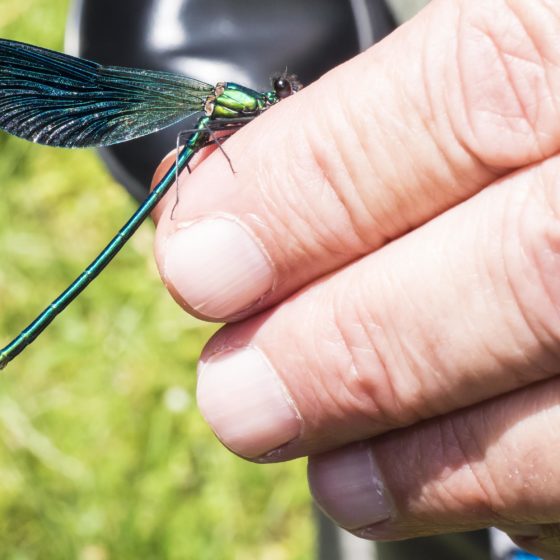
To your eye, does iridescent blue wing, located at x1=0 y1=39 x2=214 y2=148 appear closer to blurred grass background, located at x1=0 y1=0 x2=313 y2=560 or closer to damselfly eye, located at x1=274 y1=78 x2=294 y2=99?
damselfly eye, located at x1=274 y1=78 x2=294 y2=99

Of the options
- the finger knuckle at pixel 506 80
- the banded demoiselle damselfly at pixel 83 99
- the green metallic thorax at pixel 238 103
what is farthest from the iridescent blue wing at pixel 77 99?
the finger knuckle at pixel 506 80

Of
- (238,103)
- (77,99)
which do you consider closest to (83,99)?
(77,99)

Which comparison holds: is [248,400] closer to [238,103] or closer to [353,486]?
[353,486]

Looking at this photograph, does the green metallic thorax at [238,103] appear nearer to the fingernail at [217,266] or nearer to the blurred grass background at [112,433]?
the fingernail at [217,266]

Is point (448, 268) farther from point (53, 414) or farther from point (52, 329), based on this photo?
point (52, 329)

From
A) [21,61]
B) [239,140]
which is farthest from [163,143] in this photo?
[239,140]

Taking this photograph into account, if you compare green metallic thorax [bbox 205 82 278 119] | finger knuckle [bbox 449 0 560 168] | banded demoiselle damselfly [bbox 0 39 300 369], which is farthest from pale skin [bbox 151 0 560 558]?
banded demoiselle damselfly [bbox 0 39 300 369]
